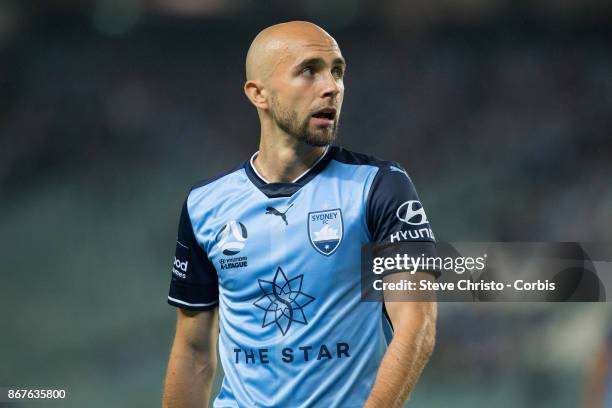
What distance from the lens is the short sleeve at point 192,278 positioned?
3.29 meters

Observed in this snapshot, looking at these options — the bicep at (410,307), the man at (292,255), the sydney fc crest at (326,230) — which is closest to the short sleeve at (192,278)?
the man at (292,255)

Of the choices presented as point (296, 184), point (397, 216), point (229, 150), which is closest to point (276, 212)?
point (296, 184)

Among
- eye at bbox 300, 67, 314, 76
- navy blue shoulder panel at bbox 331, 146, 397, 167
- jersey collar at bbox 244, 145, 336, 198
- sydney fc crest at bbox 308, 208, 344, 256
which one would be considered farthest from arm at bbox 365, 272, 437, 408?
eye at bbox 300, 67, 314, 76

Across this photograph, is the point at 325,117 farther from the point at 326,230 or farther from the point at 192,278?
the point at 192,278

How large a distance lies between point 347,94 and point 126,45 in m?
1.90

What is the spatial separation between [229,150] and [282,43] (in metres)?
4.28

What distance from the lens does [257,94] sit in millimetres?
3262

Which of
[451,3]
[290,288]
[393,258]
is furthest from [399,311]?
[451,3]

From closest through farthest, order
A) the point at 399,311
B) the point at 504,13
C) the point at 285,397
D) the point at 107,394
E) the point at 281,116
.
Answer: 1. the point at 399,311
2. the point at 285,397
3. the point at 281,116
4. the point at 107,394
5. the point at 504,13

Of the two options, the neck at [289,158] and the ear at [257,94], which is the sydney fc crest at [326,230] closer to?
the neck at [289,158]

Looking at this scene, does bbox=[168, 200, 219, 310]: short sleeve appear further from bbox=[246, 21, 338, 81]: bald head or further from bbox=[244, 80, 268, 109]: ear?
bbox=[246, 21, 338, 81]: bald head

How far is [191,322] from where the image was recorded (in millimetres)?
3291

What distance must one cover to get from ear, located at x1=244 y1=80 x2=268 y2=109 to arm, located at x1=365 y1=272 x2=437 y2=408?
897 millimetres

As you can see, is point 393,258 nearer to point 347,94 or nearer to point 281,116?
point 281,116
